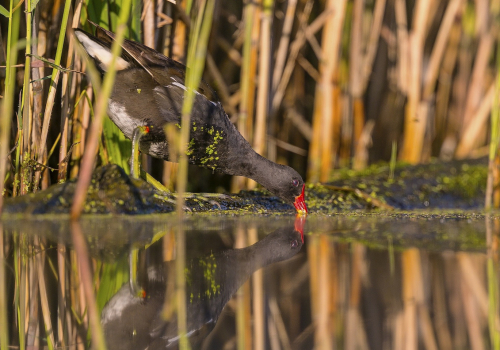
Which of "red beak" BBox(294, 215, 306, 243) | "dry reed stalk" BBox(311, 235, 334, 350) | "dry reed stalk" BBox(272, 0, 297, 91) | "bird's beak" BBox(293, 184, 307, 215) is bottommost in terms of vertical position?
"dry reed stalk" BBox(311, 235, 334, 350)

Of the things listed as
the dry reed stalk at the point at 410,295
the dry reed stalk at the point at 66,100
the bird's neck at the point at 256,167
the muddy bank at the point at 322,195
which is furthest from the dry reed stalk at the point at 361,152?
the dry reed stalk at the point at 410,295

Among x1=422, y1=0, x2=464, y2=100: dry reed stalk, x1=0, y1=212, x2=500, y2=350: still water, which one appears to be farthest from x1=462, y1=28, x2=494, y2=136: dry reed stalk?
x1=0, y1=212, x2=500, y2=350: still water

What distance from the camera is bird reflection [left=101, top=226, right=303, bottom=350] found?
1.25 meters

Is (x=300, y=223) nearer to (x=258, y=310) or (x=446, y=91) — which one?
(x=258, y=310)

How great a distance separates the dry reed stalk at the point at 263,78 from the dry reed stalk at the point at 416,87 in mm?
1306

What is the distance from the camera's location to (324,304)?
1.43m

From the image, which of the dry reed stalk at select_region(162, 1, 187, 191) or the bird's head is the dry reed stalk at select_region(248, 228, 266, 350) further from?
the dry reed stalk at select_region(162, 1, 187, 191)

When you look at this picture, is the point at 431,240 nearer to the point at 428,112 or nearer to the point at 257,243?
the point at 257,243

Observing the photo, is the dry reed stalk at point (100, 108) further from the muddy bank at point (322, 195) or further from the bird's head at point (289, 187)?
the bird's head at point (289, 187)

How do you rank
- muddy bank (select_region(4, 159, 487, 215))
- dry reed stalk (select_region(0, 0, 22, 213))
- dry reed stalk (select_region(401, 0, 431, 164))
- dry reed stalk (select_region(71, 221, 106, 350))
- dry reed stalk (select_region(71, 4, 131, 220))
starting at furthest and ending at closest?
1. dry reed stalk (select_region(401, 0, 431, 164))
2. muddy bank (select_region(4, 159, 487, 215))
3. dry reed stalk (select_region(0, 0, 22, 213))
4. dry reed stalk (select_region(71, 4, 131, 220))
5. dry reed stalk (select_region(71, 221, 106, 350))

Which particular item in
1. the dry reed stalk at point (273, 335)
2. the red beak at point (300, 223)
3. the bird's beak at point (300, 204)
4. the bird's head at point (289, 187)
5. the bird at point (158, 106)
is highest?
the bird at point (158, 106)

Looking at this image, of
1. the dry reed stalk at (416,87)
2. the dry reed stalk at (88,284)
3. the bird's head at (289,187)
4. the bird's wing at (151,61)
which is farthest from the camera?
the dry reed stalk at (416,87)

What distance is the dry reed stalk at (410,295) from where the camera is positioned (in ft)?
3.92

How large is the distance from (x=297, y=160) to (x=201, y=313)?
16.0 ft
